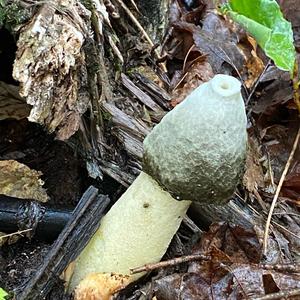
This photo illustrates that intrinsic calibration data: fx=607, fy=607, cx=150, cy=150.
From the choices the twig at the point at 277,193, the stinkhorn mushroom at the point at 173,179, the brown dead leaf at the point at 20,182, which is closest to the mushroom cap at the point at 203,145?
the stinkhorn mushroom at the point at 173,179

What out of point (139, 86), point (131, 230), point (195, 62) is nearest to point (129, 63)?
point (139, 86)

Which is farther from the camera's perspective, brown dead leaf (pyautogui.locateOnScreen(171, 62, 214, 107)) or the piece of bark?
brown dead leaf (pyautogui.locateOnScreen(171, 62, 214, 107))

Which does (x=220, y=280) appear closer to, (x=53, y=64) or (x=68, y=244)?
(x=68, y=244)

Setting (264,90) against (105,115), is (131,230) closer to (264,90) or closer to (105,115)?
(105,115)

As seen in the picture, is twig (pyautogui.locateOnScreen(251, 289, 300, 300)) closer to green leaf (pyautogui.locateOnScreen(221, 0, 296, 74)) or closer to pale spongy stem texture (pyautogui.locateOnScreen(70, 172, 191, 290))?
pale spongy stem texture (pyautogui.locateOnScreen(70, 172, 191, 290))

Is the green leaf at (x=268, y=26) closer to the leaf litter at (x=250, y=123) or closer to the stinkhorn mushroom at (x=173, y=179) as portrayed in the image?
the leaf litter at (x=250, y=123)

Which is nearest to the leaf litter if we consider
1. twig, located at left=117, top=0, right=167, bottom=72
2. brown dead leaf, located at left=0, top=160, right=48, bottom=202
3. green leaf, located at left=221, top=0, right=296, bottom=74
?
twig, located at left=117, top=0, right=167, bottom=72
